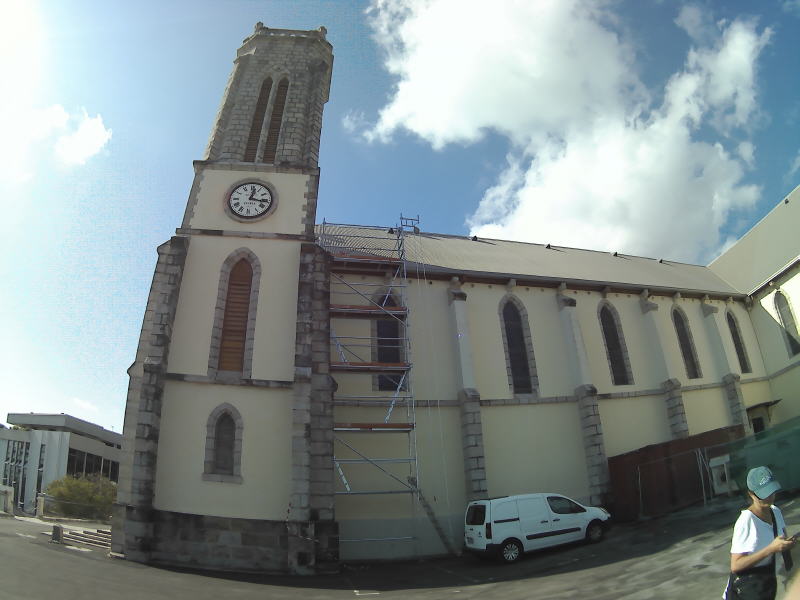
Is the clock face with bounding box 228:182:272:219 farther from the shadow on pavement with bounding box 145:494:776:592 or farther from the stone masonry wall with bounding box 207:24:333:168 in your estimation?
the shadow on pavement with bounding box 145:494:776:592

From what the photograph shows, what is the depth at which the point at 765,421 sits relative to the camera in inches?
933

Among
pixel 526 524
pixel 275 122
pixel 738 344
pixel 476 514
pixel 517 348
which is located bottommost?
pixel 526 524

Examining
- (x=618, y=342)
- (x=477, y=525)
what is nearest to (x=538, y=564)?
(x=477, y=525)

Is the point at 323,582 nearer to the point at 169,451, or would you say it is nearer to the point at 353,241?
the point at 169,451

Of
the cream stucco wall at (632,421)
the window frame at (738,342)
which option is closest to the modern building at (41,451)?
the cream stucco wall at (632,421)

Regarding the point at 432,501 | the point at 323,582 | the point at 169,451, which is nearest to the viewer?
the point at 323,582

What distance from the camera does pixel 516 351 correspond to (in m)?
19.4

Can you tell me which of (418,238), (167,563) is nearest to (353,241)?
(418,238)

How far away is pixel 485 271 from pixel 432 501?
9.06 meters

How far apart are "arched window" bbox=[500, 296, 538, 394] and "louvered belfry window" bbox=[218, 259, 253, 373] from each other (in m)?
9.69

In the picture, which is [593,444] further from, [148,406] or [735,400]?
[148,406]

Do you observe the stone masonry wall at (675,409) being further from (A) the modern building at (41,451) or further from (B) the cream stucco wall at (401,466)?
(A) the modern building at (41,451)

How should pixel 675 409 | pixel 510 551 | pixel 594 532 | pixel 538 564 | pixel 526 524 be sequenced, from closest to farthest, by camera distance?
pixel 538 564, pixel 510 551, pixel 526 524, pixel 594 532, pixel 675 409

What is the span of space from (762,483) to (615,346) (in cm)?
1892
